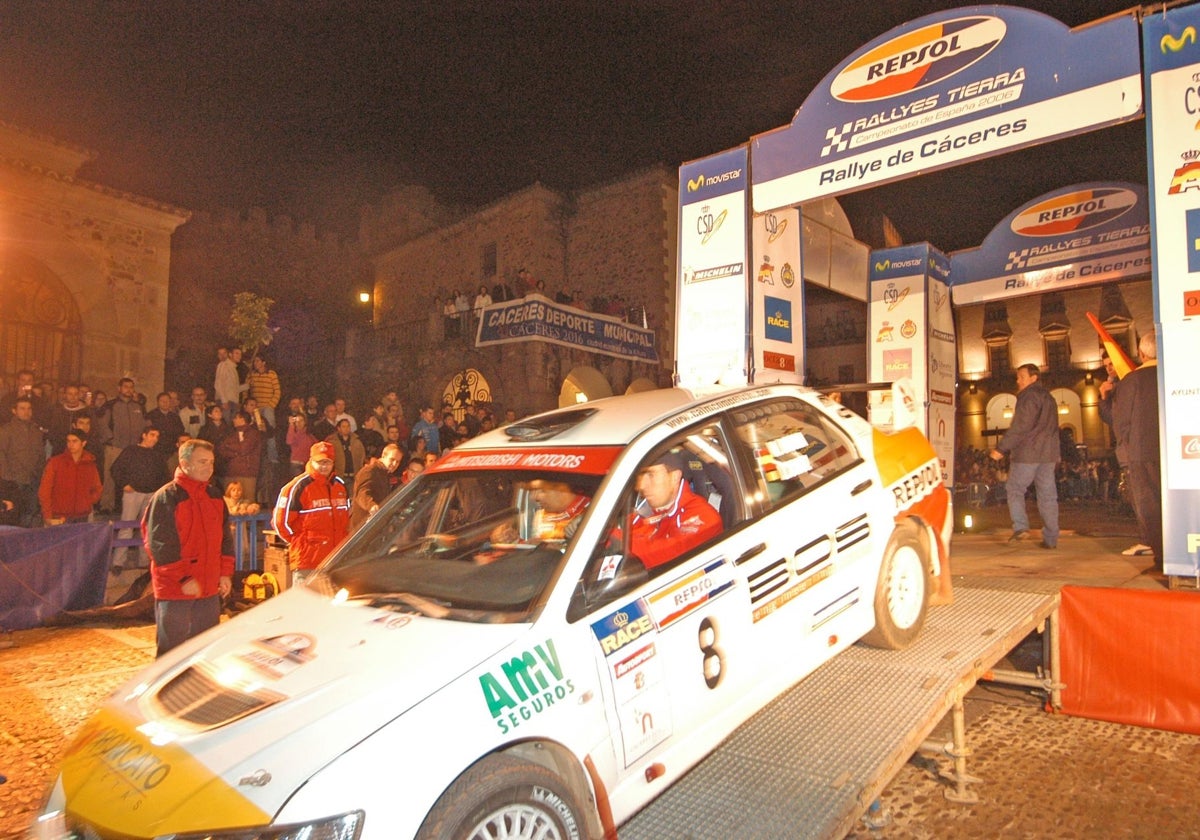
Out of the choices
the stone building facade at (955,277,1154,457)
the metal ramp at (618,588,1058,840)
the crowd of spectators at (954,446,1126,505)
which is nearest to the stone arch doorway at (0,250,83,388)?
the metal ramp at (618,588,1058,840)

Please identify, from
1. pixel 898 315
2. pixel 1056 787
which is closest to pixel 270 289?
pixel 898 315

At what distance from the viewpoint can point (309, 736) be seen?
6.81ft

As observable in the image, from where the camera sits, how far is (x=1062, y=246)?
1149 centimetres

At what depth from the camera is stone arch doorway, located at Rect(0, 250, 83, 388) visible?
41.3ft

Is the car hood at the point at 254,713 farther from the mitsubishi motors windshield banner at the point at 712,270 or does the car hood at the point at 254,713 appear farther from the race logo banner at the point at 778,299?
the race logo banner at the point at 778,299

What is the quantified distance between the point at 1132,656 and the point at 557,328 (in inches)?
563

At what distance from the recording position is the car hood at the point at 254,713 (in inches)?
78.5

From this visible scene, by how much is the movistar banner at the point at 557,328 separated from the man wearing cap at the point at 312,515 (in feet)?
36.7

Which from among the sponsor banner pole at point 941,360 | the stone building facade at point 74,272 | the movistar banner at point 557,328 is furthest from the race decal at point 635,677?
the movistar banner at point 557,328

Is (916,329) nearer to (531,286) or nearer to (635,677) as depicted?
(635,677)

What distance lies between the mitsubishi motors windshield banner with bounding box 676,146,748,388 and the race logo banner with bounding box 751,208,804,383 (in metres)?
0.20

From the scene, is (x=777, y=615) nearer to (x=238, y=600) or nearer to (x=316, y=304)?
(x=238, y=600)

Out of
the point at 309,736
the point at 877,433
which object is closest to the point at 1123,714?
the point at 877,433

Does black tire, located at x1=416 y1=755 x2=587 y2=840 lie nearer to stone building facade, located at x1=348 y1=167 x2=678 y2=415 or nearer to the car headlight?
the car headlight
